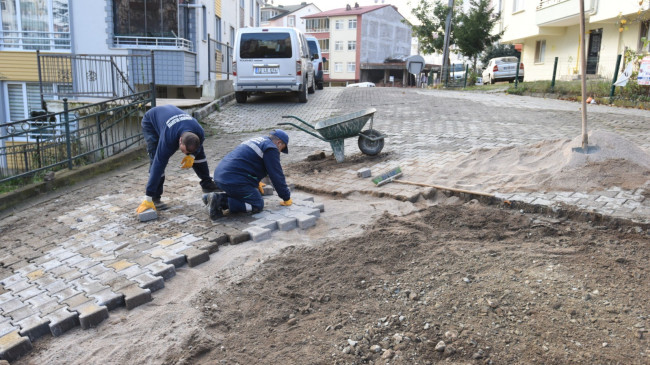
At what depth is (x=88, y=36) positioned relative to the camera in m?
16.6

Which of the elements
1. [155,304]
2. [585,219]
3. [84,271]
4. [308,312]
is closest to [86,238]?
[84,271]

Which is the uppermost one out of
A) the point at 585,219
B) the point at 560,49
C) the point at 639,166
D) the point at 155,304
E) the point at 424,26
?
the point at 424,26

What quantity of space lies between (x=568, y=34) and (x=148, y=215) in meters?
25.3

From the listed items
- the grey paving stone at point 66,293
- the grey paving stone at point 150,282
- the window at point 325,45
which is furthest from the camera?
the window at point 325,45

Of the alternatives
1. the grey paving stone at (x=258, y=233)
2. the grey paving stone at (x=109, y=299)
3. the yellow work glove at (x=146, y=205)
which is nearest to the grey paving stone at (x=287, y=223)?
the grey paving stone at (x=258, y=233)

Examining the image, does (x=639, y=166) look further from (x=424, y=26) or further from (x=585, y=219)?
(x=424, y=26)

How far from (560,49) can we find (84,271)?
26813mm

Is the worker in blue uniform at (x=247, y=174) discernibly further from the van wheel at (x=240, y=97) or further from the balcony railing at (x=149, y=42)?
the balcony railing at (x=149, y=42)

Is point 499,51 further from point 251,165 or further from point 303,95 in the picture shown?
point 251,165

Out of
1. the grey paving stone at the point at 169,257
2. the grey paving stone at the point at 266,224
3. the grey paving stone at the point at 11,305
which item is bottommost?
the grey paving stone at the point at 11,305

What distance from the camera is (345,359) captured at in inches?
116

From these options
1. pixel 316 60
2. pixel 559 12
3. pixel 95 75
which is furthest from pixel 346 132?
pixel 559 12

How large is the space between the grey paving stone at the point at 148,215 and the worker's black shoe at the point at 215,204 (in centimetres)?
65

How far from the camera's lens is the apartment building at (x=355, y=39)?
2320 inches
